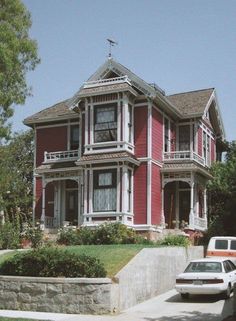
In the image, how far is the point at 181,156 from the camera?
114 feet

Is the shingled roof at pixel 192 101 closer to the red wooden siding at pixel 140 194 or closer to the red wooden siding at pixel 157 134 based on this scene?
the red wooden siding at pixel 157 134

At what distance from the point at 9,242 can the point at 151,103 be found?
11742 mm

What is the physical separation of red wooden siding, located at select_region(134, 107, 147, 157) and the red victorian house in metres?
0.06

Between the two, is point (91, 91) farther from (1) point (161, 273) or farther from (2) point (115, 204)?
(1) point (161, 273)

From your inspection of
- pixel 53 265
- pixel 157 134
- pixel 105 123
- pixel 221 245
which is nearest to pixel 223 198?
pixel 157 134

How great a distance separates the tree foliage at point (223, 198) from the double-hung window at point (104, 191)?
6289 millimetres

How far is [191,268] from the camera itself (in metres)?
20.0

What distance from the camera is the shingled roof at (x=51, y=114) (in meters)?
37.1

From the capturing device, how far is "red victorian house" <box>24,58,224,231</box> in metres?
32.2

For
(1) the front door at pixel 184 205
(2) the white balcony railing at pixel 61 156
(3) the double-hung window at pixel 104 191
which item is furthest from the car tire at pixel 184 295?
(2) the white balcony railing at pixel 61 156

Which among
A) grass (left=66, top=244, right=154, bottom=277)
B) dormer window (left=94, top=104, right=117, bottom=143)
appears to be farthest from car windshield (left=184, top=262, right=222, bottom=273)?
dormer window (left=94, top=104, right=117, bottom=143)

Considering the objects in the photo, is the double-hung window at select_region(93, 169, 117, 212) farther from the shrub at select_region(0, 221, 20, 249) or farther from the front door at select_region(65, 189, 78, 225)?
the shrub at select_region(0, 221, 20, 249)

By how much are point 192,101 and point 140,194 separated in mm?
8998

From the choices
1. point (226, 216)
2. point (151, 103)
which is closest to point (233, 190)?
point (226, 216)
